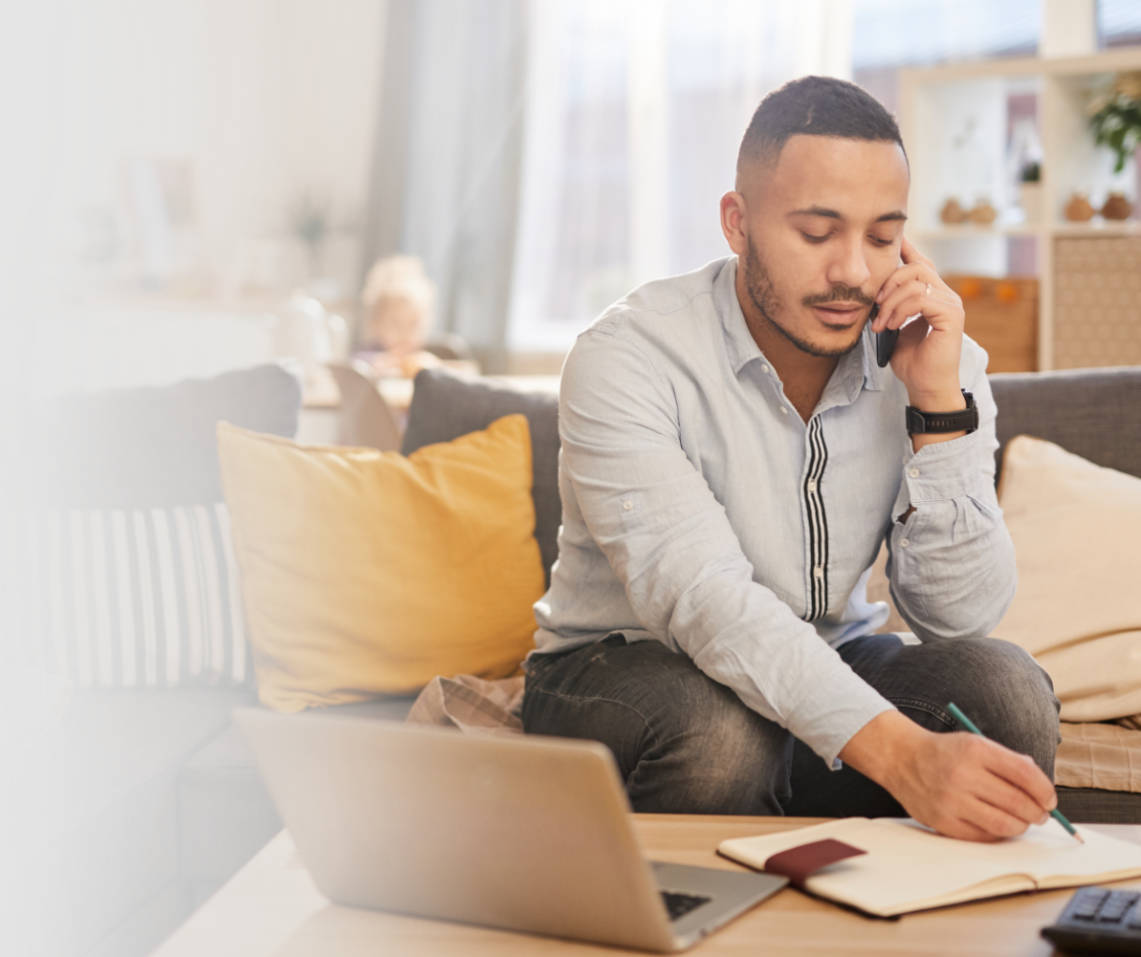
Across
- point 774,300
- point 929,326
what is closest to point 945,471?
point 929,326

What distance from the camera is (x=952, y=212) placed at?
3.65 metres

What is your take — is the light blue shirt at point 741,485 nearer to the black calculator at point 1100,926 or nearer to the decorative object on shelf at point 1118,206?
the black calculator at point 1100,926

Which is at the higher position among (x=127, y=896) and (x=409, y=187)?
(x=409, y=187)

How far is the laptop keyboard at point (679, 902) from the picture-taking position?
0.93 metres

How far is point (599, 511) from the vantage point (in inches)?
55.9

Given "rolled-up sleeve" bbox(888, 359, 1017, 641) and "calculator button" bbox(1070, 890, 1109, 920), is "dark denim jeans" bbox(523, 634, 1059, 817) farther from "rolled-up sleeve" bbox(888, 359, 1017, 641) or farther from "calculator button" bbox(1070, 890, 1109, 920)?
"calculator button" bbox(1070, 890, 1109, 920)

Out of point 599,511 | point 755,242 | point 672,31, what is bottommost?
point 599,511

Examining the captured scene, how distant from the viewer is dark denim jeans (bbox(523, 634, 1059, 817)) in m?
1.35

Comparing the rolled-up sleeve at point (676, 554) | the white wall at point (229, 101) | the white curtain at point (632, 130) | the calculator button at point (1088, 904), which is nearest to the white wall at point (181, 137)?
the white wall at point (229, 101)

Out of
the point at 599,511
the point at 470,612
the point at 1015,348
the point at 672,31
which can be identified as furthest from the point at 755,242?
the point at 672,31

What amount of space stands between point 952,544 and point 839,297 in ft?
0.98

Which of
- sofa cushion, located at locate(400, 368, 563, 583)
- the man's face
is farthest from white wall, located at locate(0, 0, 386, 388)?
the man's face

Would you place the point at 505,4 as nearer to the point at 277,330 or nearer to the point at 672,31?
the point at 672,31

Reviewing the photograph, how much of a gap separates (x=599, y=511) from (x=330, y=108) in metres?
4.58
